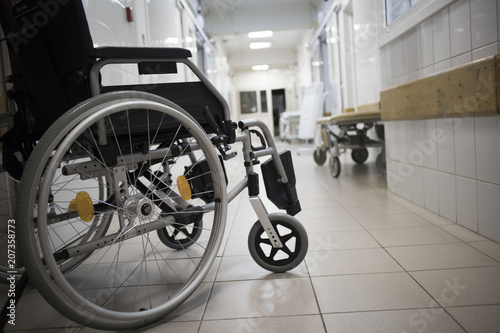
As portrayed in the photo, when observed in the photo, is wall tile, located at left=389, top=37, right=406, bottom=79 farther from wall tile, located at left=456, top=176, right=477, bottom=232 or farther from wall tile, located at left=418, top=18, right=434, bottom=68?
wall tile, located at left=456, top=176, right=477, bottom=232

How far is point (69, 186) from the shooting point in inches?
82.9

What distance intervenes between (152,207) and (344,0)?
5792mm

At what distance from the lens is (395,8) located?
2.71 m

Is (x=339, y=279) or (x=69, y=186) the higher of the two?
(x=69, y=186)

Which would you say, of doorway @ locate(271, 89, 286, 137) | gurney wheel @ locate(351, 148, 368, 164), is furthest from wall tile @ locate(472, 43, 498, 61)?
doorway @ locate(271, 89, 286, 137)

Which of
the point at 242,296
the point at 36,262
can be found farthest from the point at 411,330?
the point at 36,262

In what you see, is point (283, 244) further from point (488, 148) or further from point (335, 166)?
point (335, 166)

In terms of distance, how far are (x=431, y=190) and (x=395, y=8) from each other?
132 cm

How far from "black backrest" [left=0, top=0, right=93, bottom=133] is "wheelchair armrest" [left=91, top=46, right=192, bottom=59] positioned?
5cm

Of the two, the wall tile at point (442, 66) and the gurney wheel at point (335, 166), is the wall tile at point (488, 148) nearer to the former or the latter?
the wall tile at point (442, 66)

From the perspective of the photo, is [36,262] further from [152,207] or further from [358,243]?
[358,243]

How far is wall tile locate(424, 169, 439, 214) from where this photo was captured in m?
2.19

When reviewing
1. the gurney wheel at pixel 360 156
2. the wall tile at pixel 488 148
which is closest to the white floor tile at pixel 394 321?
the wall tile at pixel 488 148

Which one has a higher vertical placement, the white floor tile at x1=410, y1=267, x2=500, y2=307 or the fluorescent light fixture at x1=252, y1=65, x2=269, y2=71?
the fluorescent light fixture at x1=252, y1=65, x2=269, y2=71
